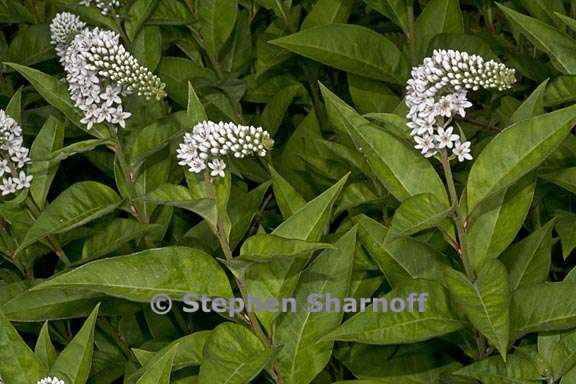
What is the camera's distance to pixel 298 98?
4.43 meters

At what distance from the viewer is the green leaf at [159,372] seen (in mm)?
2600

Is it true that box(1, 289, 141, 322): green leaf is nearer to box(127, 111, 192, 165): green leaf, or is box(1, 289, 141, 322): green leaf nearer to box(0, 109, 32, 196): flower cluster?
box(0, 109, 32, 196): flower cluster

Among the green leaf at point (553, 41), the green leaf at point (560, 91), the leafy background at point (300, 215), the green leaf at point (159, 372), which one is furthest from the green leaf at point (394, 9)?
the green leaf at point (159, 372)

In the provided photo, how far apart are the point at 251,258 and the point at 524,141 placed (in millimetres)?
768

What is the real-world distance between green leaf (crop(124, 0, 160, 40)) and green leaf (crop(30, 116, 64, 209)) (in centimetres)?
72

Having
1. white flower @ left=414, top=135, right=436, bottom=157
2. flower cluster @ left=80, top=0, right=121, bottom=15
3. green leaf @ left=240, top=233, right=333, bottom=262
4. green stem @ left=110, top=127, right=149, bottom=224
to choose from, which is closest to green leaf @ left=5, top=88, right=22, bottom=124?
green stem @ left=110, top=127, right=149, bottom=224

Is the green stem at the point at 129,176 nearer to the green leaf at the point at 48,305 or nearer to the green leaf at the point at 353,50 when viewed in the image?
the green leaf at the point at 48,305

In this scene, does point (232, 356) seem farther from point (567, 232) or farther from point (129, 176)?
point (567, 232)

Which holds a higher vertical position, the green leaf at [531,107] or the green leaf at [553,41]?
the green leaf at [553,41]

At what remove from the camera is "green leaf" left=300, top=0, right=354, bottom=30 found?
4254 millimetres

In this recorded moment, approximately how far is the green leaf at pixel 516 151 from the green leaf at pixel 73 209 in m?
1.24

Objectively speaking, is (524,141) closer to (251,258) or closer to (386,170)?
(386,170)

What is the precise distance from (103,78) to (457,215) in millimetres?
1206

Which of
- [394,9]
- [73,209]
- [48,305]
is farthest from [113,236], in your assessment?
[394,9]
